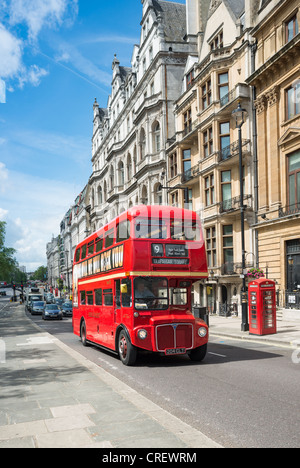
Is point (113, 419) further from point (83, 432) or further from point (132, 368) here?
point (132, 368)

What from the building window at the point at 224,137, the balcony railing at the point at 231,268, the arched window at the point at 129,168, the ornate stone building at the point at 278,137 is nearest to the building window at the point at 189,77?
the building window at the point at 224,137

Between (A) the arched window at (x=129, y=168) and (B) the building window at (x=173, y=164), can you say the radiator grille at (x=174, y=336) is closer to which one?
(B) the building window at (x=173, y=164)

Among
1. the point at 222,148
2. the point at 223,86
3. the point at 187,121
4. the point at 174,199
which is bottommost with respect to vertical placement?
the point at 174,199

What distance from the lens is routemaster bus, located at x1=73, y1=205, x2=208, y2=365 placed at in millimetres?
11750

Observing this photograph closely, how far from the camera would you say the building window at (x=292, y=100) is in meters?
23.9

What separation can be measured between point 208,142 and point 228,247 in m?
8.26

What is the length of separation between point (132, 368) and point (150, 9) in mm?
43591

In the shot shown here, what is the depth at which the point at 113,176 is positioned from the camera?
6306cm

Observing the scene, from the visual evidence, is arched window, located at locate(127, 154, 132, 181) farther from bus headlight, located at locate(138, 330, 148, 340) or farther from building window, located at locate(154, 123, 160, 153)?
bus headlight, located at locate(138, 330, 148, 340)

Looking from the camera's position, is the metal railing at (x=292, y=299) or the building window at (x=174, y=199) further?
the building window at (x=174, y=199)

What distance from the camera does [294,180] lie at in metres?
24.5

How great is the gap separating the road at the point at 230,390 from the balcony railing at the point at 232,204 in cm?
1553

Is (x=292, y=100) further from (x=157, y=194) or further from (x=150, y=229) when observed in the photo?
(x=157, y=194)

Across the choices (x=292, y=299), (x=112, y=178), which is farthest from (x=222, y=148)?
(x=112, y=178)
